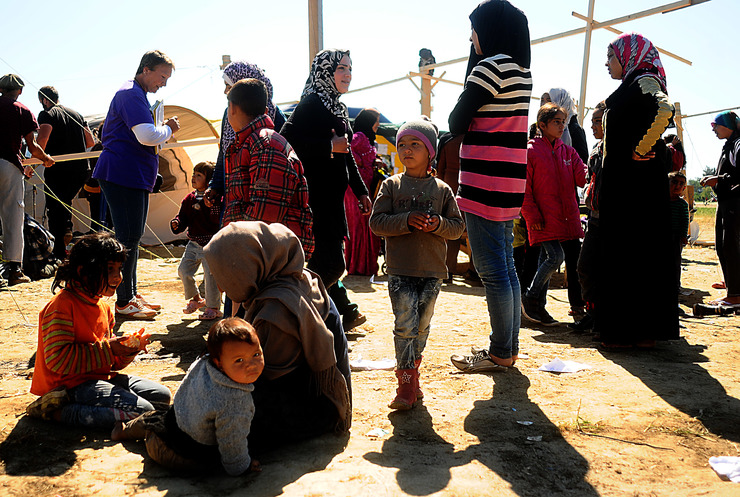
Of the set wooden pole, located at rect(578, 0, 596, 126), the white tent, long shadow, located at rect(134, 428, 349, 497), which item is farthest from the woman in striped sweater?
wooden pole, located at rect(578, 0, 596, 126)

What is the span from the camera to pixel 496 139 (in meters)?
3.62

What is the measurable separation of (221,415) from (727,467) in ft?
6.67

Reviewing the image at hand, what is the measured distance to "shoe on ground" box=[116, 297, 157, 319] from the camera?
525cm

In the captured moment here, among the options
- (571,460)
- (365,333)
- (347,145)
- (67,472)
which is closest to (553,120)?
(347,145)

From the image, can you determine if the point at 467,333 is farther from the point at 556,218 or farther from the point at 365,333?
the point at 556,218

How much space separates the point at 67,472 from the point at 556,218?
407 centimetres

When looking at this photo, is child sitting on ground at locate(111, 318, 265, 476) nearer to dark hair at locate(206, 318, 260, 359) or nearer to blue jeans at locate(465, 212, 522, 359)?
dark hair at locate(206, 318, 260, 359)

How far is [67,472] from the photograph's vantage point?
2469mm

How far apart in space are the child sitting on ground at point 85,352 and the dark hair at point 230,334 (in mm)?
811

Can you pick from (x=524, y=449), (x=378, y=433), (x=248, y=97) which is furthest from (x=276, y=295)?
(x=248, y=97)

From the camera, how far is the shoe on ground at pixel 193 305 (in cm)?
558

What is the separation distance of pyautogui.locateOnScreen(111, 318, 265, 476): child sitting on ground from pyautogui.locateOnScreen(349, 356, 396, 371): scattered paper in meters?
1.55

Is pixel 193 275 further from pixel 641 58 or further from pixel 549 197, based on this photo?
pixel 641 58

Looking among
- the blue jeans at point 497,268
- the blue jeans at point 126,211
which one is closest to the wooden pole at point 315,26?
the blue jeans at point 126,211
